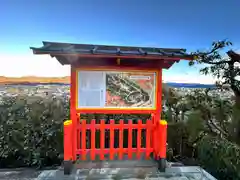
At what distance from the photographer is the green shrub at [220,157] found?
106 inches

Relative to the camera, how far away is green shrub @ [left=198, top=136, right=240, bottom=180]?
8.87ft

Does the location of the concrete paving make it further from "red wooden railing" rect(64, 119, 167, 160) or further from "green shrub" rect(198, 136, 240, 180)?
"green shrub" rect(198, 136, 240, 180)

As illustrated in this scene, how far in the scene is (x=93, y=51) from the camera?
2402 mm

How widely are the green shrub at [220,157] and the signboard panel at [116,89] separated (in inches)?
52.4

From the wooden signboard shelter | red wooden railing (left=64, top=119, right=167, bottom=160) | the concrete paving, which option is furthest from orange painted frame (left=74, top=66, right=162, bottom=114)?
the concrete paving

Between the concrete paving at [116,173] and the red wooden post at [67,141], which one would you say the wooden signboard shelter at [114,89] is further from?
the concrete paving at [116,173]

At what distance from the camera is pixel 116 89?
2826 mm

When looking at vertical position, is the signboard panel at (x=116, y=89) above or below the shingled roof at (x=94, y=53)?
below

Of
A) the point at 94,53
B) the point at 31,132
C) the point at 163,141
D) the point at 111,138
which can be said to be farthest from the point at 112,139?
the point at 31,132

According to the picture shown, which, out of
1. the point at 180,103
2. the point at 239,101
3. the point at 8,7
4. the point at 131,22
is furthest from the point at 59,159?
the point at 131,22

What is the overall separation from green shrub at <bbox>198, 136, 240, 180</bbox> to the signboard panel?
52.4 inches

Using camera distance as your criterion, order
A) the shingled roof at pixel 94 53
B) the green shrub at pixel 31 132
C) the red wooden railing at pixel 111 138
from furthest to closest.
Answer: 1. the green shrub at pixel 31 132
2. the red wooden railing at pixel 111 138
3. the shingled roof at pixel 94 53

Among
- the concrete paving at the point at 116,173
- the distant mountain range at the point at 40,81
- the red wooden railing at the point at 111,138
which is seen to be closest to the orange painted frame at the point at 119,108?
the red wooden railing at the point at 111,138

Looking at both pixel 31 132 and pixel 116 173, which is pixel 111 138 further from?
pixel 31 132
